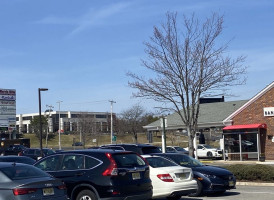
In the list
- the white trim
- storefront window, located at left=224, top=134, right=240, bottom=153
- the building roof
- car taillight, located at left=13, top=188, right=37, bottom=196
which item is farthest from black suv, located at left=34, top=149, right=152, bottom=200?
the building roof

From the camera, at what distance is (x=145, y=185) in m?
11.5

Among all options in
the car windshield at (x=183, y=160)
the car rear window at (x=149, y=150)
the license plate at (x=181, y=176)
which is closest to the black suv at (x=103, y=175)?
the license plate at (x=181, y=176)

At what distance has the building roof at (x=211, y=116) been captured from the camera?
42.2 m

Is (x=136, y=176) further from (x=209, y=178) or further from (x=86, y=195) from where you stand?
(x=209, y=178)

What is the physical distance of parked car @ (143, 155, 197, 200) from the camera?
12.7 metres

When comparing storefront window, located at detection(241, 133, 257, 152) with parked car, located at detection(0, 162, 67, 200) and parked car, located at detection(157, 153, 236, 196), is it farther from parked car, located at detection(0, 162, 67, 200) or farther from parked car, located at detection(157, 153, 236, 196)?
parked car, located at detection(0, 162, 67, 200)

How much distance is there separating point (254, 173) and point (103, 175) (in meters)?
10.4

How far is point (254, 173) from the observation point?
64.0 feet

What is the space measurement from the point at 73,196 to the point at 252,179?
10.5m

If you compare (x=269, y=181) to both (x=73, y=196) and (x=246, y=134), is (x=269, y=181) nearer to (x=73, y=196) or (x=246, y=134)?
(x=73, y=196)

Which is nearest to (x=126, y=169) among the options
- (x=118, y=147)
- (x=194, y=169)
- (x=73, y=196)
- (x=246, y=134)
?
(x=73, y=196)

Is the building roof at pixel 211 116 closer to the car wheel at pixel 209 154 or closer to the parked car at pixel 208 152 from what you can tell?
the parked car at pixel 208 152

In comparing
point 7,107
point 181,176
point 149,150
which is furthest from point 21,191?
point 7,107

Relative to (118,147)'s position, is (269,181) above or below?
below
